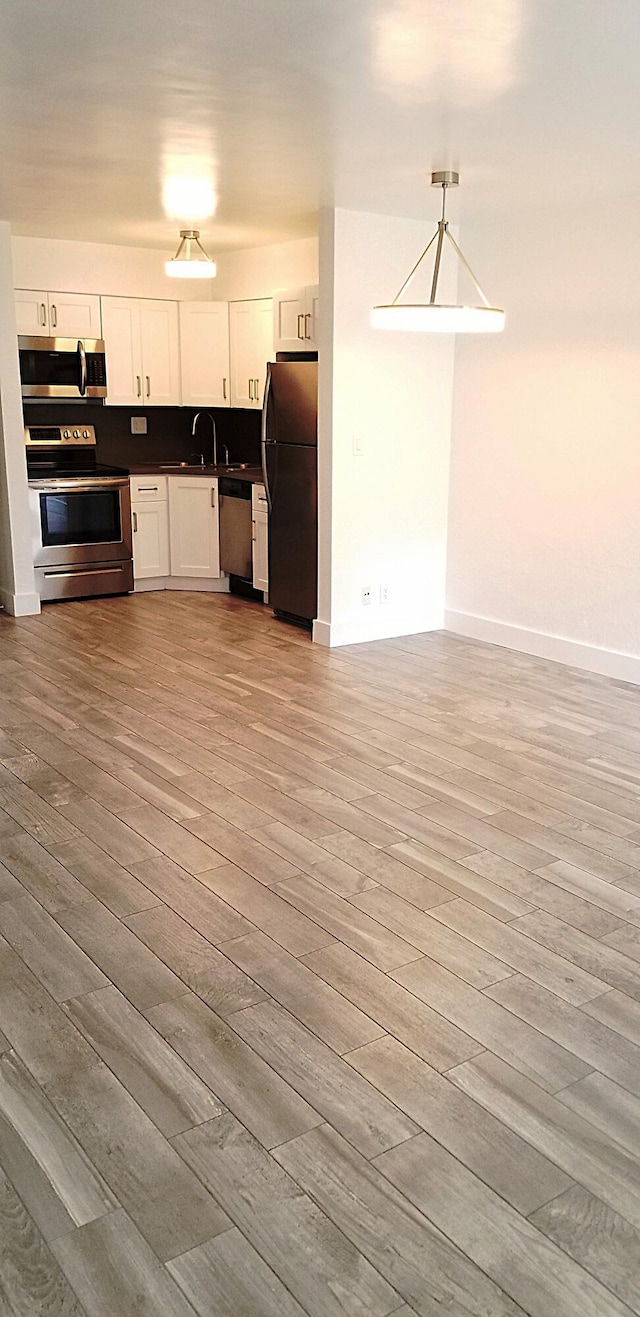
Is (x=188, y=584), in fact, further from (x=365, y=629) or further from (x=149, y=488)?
(x=365, y=629)

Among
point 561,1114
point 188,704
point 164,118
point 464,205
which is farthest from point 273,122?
point 561,1114

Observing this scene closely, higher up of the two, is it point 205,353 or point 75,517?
point 205,353

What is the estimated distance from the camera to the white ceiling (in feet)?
8.87

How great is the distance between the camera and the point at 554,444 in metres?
5.80

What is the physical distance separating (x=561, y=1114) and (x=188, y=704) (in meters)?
3.18

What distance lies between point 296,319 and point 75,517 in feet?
6.63

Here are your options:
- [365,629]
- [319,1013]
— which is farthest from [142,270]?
[319,1013]

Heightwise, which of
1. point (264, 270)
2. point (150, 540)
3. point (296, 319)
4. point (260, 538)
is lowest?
point (150, 540)

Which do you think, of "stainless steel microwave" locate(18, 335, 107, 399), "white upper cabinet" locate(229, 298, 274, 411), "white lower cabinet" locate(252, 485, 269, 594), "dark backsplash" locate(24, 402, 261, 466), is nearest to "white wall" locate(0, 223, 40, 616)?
"stainless steel microwave" locate(18, 335, 107, 399)

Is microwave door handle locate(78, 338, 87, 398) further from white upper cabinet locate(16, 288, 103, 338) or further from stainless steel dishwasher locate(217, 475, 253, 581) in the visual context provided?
stainless steel dishwasher locate(217, 475, 253, 581)

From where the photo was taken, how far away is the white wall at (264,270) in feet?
22.6

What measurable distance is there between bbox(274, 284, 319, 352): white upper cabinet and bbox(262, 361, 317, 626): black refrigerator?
325 millimetres

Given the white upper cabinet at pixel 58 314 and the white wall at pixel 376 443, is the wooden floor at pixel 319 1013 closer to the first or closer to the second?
the white wall at pixel 376 443

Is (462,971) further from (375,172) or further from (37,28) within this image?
(375,172)
